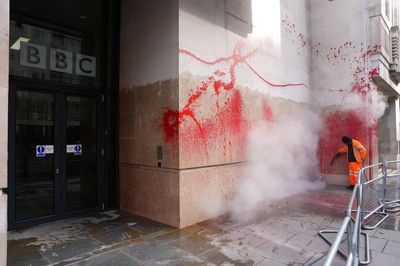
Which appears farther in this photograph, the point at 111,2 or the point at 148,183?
the point at 111,2

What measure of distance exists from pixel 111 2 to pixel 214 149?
12.6 feet

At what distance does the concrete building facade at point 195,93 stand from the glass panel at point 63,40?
0.12 ft

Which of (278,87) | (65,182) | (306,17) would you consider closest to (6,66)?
(65,182)

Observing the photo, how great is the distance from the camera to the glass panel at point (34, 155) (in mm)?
4941

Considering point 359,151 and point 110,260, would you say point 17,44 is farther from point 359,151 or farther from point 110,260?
point 359,151

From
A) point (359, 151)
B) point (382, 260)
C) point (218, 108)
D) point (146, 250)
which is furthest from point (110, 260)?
point (359, 151)

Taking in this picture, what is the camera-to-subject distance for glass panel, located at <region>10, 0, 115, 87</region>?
5012 mm

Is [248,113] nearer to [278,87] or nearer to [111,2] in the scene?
[278,87]

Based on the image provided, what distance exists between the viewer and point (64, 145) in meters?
5.45

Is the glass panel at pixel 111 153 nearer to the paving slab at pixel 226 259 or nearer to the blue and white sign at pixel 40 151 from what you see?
the blue and white sign at pixel 40 151

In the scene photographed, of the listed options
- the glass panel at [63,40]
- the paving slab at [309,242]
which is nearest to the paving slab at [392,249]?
the paving slab at [309,242]

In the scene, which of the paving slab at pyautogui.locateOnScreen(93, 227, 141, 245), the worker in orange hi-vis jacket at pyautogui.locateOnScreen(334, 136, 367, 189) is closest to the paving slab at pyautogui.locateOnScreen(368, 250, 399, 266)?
the paving slab at pyautogui.locateOnScreen(93, 227, 141, 245)

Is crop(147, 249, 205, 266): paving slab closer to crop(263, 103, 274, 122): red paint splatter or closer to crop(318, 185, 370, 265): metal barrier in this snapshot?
crop(318, 185, 370, 265): metal barrier

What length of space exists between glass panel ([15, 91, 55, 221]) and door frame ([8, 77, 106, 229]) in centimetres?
7
